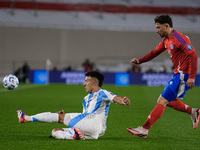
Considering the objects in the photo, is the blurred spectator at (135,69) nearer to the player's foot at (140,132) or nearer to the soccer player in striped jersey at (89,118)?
the player's foot at (140,132)

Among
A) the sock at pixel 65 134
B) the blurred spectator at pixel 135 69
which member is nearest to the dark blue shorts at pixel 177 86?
the sock at pixel 65 134

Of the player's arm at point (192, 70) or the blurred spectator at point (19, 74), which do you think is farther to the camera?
the blurred spectator at point (19, 74)

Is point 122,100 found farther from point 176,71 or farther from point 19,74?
point 19,74

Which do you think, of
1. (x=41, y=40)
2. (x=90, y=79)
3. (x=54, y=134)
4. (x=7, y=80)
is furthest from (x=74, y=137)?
(x=41, y=40)

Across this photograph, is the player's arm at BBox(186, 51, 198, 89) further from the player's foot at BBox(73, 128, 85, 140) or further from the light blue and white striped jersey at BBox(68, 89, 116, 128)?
the player's foot at BBox(73, 128, 85, 140)

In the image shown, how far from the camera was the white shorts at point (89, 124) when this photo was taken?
5121 millimetres

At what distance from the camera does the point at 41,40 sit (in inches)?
1234

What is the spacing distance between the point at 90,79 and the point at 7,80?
3.21 meters

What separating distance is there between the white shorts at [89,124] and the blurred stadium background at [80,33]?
961 inches

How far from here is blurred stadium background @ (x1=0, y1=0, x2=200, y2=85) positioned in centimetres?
3050

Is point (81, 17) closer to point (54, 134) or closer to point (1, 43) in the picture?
point (1, 43)

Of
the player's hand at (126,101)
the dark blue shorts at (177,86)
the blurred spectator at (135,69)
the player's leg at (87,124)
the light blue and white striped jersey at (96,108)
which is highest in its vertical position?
the blurred spectator at (135,69)

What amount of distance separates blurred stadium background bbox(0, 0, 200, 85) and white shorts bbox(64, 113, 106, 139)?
2441cm

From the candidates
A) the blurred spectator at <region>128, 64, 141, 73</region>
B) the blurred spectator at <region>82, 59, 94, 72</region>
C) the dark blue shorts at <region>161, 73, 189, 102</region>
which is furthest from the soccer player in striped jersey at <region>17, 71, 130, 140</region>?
the blurred spectator at <region>128, 64, 141, 73</region>
